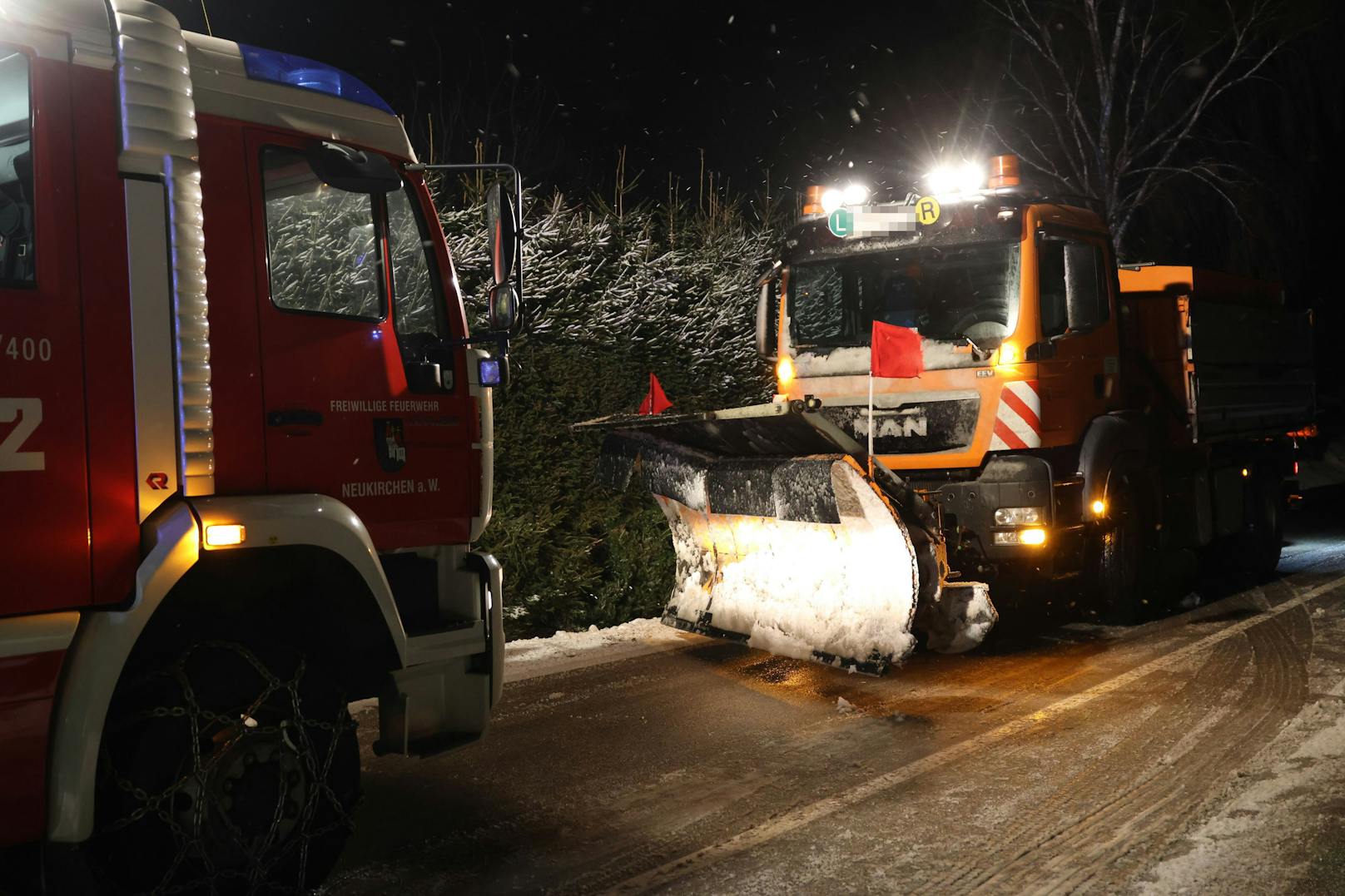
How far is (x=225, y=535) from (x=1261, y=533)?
34.3 ft

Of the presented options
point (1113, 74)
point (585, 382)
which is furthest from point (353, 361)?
point (1113, 74)

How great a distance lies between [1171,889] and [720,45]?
2942 centimetres

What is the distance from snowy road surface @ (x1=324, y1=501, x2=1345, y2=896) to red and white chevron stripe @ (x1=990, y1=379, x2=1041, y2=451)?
1.34m

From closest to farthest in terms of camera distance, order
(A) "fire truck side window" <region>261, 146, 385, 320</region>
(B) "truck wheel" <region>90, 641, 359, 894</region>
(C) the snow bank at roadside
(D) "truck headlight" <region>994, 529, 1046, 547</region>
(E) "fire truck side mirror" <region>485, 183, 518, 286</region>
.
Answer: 1. (B) "truck wheel" <region>90, 641, 359, 894</region>
2. (A) "fire truck side window" <region>261, 146, 385, 320</region>
3. (E) "fire truck side mirror" <region>485, 183, 518, 286</region>
4. (C) the snow bank at roadside
5. (D) "truck headlight" <region>994, 529, 1046, 547</region>

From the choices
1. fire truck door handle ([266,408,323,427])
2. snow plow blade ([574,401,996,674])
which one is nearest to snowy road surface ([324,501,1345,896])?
snow plow blade ([574,401,996,674])

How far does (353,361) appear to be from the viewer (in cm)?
411

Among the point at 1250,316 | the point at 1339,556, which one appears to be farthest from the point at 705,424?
the point at 1339,556

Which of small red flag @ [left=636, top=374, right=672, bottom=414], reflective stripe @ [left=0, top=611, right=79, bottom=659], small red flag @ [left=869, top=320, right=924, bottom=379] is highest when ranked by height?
small red flag @ [left=869, top=320, right=924, bottom=379]

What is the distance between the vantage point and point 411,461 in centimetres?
430

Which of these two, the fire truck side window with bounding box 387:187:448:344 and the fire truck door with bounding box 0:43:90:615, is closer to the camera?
the fire truck door with bounding box 0:43:90:615

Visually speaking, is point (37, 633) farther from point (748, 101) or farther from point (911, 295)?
point (748, 101)

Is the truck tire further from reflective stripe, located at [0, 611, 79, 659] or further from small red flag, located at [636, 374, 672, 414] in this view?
reflective stripe, located at [0, 611, 79, 659]

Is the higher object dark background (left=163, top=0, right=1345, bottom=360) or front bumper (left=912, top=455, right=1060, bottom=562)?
dark background (left=163, top=0, right=1345, bottom=360)

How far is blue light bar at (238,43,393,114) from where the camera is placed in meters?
3.99
